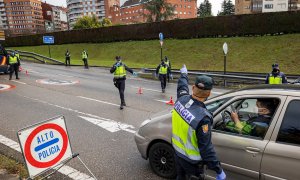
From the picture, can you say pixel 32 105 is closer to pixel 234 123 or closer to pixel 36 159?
pixel 36 159

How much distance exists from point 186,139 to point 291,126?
1.41m

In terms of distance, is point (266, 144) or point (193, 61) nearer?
point (266, 144)

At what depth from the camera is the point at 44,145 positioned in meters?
4.29

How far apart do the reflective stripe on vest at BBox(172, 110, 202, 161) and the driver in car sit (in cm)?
111

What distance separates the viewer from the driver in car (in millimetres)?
3730

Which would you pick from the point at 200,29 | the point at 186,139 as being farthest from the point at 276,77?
the point at 200,29

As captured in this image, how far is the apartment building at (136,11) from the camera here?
375 ft

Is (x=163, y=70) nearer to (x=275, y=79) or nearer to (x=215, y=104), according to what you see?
(x=275, y=79)

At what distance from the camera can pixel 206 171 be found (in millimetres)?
4262

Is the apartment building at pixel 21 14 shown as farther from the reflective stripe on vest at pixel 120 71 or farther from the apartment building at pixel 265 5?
the reflective stripe on vest at pixel 120 71

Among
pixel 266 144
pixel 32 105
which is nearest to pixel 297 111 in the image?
pixel 266 144

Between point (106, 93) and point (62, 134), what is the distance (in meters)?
9.01

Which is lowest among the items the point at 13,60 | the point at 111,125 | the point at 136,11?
the point at 111,125

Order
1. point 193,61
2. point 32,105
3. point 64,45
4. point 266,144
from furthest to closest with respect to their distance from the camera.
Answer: point 64,45
point 193,61
point 32,105
point 266,144
